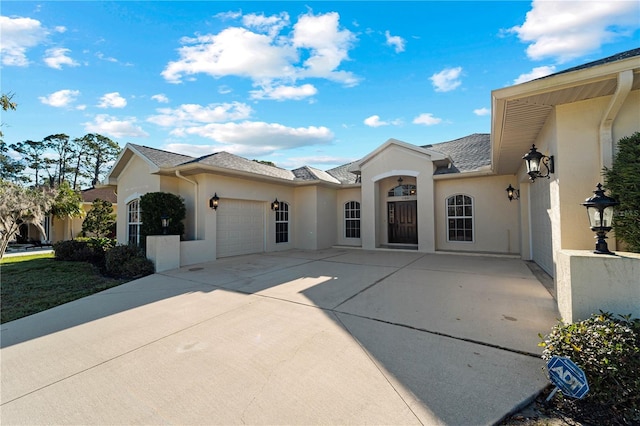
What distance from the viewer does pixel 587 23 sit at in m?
5.02

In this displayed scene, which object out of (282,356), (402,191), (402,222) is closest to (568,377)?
(282,356)

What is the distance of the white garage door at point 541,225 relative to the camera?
6.02 metres

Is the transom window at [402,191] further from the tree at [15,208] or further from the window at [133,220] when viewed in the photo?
the tree at [15,208]

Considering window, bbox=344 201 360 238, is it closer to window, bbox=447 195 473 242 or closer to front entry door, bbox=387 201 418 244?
front entry door, bbox=387 201 418 244

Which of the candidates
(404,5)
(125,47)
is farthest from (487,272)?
(125,47)

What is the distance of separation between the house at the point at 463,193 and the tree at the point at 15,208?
14.0 feet

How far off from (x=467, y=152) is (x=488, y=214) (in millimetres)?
3232

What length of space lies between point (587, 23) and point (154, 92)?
479 inches

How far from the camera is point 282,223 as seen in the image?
1260 centimetres

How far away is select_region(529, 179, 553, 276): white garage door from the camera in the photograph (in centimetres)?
602

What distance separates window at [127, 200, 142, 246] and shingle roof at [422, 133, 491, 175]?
40.3 feet

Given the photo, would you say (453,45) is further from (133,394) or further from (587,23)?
(133,394)

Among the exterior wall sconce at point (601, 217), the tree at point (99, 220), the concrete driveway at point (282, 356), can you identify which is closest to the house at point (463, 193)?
the exterior wall sconce at point (601, 217)

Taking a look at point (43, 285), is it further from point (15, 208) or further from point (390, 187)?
point (390, 187)
